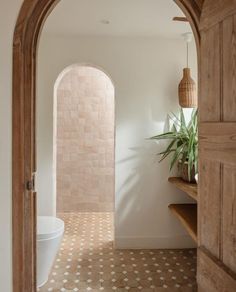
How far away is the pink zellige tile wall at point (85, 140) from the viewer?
4.44 m

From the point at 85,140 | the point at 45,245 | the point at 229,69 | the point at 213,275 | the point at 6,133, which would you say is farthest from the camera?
the point at 85,140

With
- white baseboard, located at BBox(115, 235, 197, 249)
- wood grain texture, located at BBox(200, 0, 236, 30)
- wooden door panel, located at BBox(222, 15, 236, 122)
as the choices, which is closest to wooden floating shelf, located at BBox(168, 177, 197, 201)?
white baseboard, located at BBox(115, 235, 197, 249)

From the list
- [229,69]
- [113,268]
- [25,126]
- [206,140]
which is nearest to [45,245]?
[113,268]

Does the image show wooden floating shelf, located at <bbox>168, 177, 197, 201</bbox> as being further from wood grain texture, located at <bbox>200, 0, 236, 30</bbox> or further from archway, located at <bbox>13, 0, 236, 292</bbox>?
wood grain texture, located at <bbox>200, 0, 236, 30</bbox>

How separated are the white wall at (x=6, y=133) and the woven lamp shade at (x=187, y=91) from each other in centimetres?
185

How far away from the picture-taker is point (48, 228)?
233 centimetres

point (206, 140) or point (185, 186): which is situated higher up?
point (206, 140)

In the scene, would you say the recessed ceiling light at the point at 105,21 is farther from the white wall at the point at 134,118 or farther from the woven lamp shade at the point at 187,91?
the woven lamp shade at the point at 187,91

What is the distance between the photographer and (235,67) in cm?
119

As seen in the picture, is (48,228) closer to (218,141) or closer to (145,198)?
(145,198)

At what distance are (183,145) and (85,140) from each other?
191 centimetres

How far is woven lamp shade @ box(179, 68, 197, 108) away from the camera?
290 cm

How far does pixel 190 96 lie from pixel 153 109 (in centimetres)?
40

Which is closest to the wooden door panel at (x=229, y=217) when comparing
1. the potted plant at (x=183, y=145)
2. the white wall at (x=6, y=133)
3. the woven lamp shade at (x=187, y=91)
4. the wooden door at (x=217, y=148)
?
the wooden door at (x=217, y=148)
